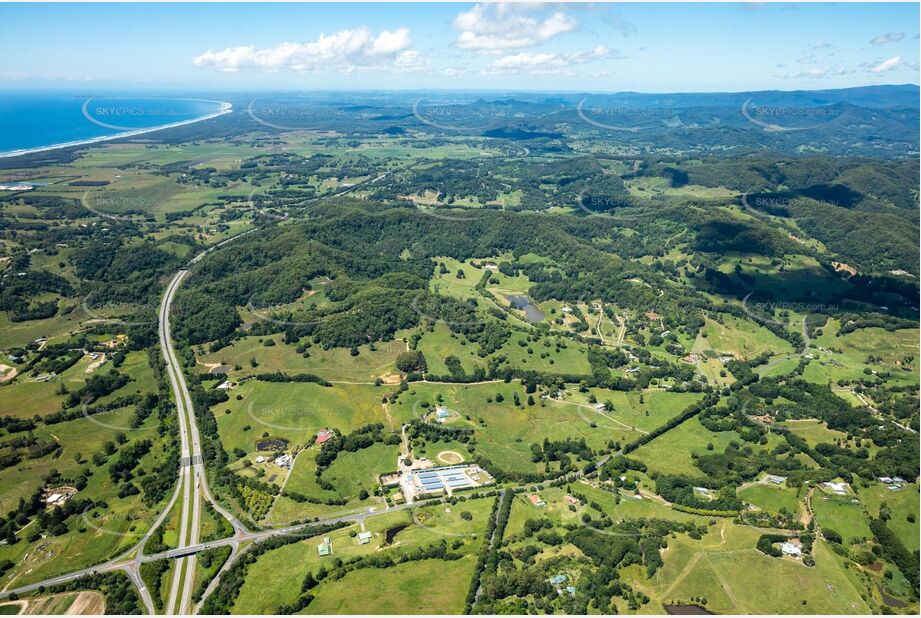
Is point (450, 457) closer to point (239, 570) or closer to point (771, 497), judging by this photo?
point (239, 570)

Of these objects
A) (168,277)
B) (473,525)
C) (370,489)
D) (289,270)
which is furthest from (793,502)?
(168,277)

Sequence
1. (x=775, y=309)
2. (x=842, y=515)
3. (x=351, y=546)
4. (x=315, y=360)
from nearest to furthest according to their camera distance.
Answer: (x=351, y=546)
(x=842, y=515)
(x=315, y=360)
(x=775, y=309)

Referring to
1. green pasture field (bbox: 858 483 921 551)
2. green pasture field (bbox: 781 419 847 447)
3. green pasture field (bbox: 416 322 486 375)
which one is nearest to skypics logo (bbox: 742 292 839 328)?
green pasture field (bbox: 781 419 847 447)

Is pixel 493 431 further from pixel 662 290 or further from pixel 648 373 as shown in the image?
pixel 662 290

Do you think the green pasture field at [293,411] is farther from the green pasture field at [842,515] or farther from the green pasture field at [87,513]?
the green pasture field at [842,515]

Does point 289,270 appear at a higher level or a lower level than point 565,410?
higher

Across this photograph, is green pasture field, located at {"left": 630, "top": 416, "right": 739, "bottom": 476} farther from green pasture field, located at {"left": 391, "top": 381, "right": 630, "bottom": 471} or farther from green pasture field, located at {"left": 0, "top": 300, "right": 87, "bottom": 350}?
green pasture field, located at {"left": 0, "top": 300, "right": 87, "bottom": 350}

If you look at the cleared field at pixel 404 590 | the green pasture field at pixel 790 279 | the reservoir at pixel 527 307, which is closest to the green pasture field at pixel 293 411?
the cleared field at pixel 404 590

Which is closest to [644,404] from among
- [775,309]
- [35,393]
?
[775,309]
